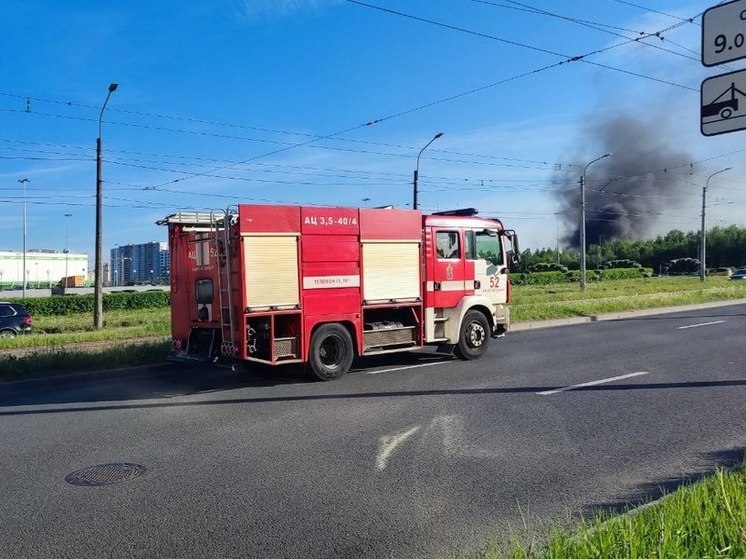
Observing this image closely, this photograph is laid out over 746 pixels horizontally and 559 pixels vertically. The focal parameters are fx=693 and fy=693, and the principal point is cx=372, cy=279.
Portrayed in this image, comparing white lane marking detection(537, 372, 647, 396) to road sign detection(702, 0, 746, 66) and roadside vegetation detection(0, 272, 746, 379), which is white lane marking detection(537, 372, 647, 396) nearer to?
road sign detection(702, 0, 746, 66)

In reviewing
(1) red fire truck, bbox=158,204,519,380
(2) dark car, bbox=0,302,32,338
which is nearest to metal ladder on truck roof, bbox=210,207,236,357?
(1) red fire truck, bbox=158,204,519,380

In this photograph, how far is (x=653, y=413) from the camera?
324 inches

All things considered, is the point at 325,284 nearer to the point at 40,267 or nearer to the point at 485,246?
the point at 485,246

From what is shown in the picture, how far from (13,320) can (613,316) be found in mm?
20538

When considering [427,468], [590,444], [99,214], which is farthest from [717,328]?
[99,214]

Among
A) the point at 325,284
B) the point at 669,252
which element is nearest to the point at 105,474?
the point at 325,284

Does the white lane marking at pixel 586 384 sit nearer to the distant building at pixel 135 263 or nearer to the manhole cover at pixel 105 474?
the manhole cover at pixel 105 474

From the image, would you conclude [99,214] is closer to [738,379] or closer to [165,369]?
[165,369]

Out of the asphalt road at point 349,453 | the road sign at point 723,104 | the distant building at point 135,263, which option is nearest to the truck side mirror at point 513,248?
the asphalt road at point 349,453

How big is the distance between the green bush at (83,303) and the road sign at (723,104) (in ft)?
100

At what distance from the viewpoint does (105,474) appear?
6102mm

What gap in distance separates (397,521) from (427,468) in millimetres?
1292

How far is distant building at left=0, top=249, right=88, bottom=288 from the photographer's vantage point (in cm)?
8856

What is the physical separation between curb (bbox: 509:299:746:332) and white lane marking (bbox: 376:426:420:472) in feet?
44.4
